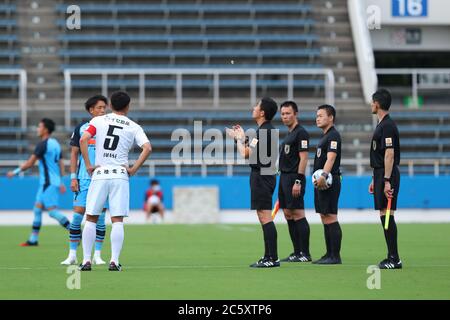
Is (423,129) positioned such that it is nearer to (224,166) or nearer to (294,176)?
(224,166)

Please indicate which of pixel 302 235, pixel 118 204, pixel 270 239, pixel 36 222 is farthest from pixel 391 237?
pixel 36 222

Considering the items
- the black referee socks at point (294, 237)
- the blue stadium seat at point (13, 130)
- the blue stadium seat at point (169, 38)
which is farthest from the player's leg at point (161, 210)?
the black referee socks at point (294, 237)

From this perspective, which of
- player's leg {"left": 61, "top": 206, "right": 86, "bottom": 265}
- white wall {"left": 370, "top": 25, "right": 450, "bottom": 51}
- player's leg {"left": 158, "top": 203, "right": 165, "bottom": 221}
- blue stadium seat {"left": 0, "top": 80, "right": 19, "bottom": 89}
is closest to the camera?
player's leg {"left": 61, "top": 206, "right": 86, "bottom": 265}

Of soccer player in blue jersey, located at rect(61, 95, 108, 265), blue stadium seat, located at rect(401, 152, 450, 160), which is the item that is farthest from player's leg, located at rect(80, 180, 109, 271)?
blue stadium seat, located at rect(401, 152, 450, 160)

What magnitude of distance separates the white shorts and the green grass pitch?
669 millimetres

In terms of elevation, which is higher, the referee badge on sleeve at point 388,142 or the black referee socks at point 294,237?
the referee badge on sleeve at point 388,142

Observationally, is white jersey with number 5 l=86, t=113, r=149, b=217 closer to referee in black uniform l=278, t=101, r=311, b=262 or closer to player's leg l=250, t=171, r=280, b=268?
player's leg l=250, t=171, r=280, b=268

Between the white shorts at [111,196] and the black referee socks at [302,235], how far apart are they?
8.90 feet

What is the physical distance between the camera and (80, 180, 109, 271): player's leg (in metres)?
11.5

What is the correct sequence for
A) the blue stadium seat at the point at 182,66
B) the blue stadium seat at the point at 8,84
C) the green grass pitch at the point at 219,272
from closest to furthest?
1. the green grass pitch at the point at 219,272
2. the blue stadium seat at the point at 8,84
3. the blue stadium seat at the point at 182,66

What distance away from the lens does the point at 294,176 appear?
13305 millimetres

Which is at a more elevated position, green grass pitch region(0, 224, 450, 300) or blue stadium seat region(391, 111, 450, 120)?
blue stadium seat region(391, 111, 450, 120)

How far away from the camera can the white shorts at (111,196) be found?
1148 cm

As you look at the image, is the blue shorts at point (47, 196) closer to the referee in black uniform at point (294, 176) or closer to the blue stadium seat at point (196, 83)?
the referee in black uniform at point (294, 176)
